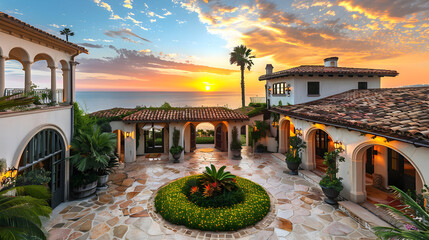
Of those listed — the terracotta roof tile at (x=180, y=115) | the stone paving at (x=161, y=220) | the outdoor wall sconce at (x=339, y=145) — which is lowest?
the stone paving at (x=161, y=220)

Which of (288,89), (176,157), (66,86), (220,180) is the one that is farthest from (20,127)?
(288,89)

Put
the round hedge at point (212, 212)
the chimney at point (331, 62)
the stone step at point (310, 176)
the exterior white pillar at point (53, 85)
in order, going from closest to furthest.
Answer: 1. the round hedge at point (212, 212)
2. the exterior white pillar at point (53, 85)
3. the stone step at point (310, 176)
4. the chimney at point (331, 62)

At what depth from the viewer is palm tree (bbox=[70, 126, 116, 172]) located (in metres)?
9.68

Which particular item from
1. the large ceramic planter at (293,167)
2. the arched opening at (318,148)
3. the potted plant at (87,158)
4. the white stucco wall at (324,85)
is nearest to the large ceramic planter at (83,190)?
the potted plant at (87,158)

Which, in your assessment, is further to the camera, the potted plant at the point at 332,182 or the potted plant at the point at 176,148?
the potted plant at the point at 176,148

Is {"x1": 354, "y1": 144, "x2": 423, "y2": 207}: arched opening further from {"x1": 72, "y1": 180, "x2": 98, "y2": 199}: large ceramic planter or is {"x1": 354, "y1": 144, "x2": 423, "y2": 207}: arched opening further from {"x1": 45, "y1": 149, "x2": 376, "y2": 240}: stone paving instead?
{"x1": 72, "y1": 180, "x2": 98, "y2": 199}: large ceramic planter

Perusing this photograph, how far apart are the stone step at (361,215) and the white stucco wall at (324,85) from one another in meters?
9.48

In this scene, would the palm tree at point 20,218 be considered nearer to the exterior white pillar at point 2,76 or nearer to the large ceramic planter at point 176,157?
the exterior white pillar at point 2,76

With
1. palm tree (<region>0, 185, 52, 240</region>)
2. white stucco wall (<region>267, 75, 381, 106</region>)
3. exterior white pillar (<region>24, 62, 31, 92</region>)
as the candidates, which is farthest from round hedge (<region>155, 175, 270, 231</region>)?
white stucco wall (<region>267, 75, 381, 106</region>)

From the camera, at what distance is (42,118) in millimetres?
8070

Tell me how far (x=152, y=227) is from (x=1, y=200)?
5101mm

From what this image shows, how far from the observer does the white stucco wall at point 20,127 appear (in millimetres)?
6184

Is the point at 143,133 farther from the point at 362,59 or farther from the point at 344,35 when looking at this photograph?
the point at 362,59

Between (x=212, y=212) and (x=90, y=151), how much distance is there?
7047mm
